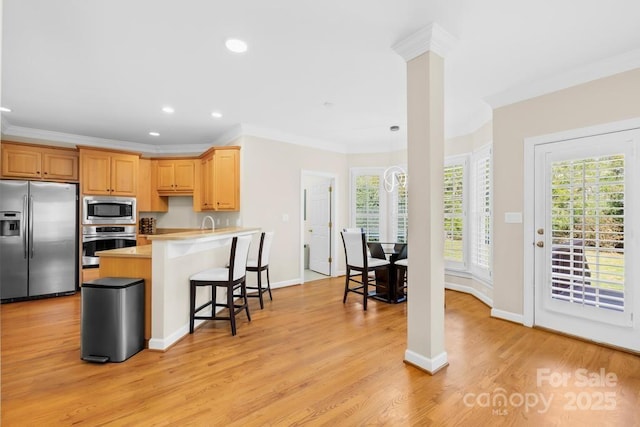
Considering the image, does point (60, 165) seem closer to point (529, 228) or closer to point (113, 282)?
point (113, 282)

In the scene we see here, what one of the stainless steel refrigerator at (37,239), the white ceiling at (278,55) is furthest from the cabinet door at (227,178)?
the stainless steel refrigerator at (37,239)

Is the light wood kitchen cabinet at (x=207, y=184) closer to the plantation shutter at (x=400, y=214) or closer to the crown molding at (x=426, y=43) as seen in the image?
the plantation shutter at (x=400, y=214)

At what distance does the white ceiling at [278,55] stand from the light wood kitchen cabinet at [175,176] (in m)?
1.20

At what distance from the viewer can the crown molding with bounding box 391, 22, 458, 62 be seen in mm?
2379

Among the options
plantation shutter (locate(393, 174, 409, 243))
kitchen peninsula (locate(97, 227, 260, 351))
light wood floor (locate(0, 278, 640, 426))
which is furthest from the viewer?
plantation shutter (locate(393, 174, 409, 243))

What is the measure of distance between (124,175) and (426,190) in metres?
4.89

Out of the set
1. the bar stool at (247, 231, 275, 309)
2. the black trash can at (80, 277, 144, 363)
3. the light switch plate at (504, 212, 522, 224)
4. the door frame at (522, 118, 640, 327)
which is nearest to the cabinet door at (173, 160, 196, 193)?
the bar stool at (247, 231, 275, 309)

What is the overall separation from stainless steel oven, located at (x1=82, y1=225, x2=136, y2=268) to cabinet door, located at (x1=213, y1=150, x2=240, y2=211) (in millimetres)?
1730

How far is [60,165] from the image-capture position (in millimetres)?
4750

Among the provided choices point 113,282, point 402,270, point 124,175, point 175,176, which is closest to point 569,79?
point 402,270

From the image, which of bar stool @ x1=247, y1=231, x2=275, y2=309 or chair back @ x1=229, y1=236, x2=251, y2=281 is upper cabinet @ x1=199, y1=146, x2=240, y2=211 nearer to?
bar stool @ x1=247, y1=231, x2=275, y2=309

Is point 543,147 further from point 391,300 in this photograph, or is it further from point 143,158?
point 143,158

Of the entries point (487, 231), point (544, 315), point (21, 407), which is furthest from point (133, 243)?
point (544, 315)

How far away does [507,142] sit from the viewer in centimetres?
359
